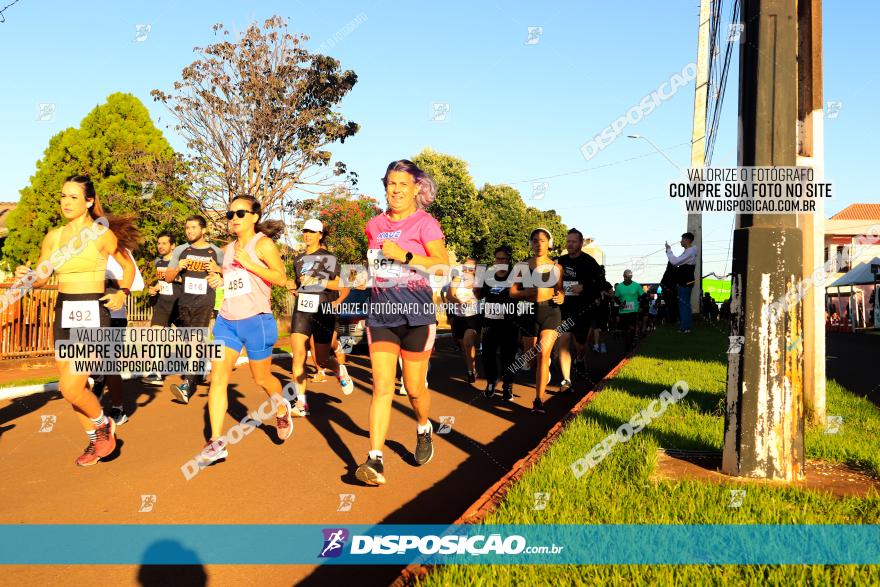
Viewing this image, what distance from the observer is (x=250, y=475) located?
5246 millimetres

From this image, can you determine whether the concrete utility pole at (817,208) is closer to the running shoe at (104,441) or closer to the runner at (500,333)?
the runner at (500,333)

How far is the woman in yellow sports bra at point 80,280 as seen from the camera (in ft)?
18.0

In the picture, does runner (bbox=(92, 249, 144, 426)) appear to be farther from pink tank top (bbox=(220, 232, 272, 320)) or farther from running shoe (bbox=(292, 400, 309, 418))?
running shoe (bbox=(292, 400, 309, 418))

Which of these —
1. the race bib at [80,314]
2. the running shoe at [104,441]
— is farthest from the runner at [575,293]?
the race bib at [80,314]

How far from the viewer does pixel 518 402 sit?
9.02 m

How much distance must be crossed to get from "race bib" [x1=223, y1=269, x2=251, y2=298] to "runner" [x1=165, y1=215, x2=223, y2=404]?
3.05 metres

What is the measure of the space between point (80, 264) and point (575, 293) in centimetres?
628

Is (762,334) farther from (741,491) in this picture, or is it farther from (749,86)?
(749,86)

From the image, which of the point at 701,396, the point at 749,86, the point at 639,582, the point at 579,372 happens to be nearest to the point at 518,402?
the point at 701,396

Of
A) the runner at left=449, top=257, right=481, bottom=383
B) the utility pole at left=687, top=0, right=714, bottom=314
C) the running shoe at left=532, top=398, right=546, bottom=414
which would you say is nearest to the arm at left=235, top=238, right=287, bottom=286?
the running shoe at left=532, top=398, right=546, bottom=414

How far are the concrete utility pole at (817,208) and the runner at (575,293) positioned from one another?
158 inches

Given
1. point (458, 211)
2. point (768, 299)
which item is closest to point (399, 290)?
point (768, 299)

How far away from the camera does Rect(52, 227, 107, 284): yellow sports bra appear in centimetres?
559

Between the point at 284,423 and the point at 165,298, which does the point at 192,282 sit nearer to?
the point at 165,298
